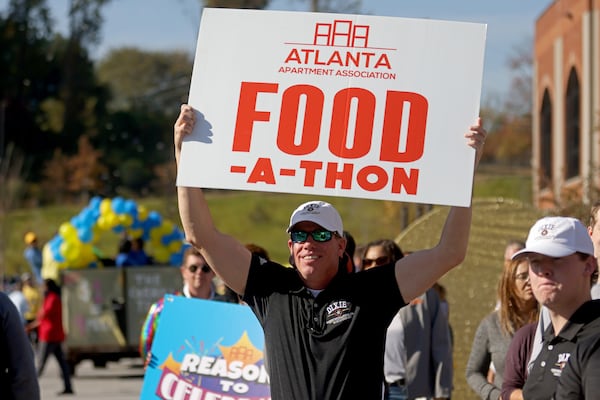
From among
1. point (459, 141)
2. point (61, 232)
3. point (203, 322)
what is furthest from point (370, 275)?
point (61, 232)

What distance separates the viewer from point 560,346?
4.10 meters

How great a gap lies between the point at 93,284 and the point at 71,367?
4.81ft

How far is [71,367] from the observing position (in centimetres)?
2111

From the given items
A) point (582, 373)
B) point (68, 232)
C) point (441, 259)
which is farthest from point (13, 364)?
point (68, 232)

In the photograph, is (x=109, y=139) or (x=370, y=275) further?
(x=109, y=139)

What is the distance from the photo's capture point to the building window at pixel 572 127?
37.1 meters

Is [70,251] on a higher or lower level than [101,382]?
higher

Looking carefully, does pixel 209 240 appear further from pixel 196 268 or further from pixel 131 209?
pixel 131 209

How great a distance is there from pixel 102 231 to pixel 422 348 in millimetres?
15350

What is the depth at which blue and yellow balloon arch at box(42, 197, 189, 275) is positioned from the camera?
22.0 meters

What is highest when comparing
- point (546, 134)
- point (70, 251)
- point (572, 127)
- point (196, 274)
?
point (546, 134)

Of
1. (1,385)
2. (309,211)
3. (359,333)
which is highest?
(309,211)

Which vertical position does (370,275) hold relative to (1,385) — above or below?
above

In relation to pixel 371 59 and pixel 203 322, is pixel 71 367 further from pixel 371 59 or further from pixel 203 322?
pixel 371 59
